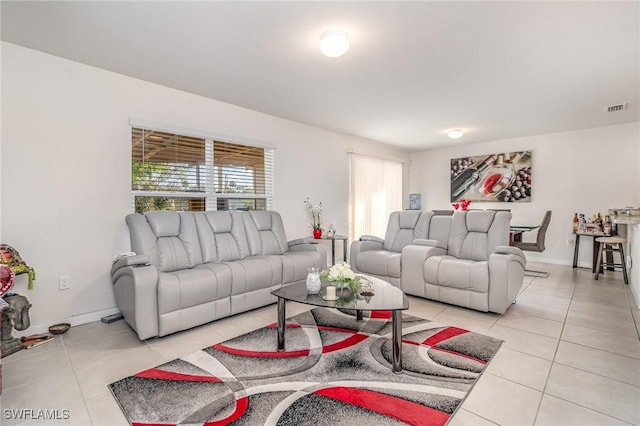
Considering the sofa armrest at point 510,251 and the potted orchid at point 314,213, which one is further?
the potted orchid at point 314,213

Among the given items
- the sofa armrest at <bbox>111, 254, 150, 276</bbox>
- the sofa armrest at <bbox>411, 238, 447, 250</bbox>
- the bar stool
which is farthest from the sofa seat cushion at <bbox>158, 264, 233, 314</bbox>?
the bar stool

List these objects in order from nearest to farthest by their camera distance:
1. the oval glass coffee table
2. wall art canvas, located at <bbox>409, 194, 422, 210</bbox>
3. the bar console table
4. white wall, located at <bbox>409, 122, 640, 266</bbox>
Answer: the oval glass coffee table
the bar console table
white wall, located at <bbox>409, 122, 640, 266</bbox>
wall art canvas, located at <bbox>409, 194, 422, 210</bbox>

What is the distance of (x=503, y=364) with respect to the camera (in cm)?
212

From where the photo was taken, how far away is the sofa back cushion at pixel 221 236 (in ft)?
11.0

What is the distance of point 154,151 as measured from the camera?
11.1ft

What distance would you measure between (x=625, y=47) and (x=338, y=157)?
375 centimetres

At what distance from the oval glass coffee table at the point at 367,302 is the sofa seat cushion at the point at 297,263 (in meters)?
0.83

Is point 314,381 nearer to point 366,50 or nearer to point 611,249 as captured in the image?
point 366,50

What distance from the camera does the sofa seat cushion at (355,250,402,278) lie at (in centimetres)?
379

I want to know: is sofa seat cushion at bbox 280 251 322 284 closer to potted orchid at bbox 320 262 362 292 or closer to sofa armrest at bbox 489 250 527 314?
potted orchid at bbox 320 262 362 292

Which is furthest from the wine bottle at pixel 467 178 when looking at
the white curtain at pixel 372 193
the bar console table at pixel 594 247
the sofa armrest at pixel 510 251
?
the sofa armrest at pixel 510 251

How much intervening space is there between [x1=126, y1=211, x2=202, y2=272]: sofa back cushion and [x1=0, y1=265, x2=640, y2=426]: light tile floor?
69 cm

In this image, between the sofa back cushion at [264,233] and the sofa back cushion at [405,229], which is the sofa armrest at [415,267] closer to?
the sofa back cushion at [405,229]

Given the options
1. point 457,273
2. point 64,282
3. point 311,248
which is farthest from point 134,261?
point 457,273
